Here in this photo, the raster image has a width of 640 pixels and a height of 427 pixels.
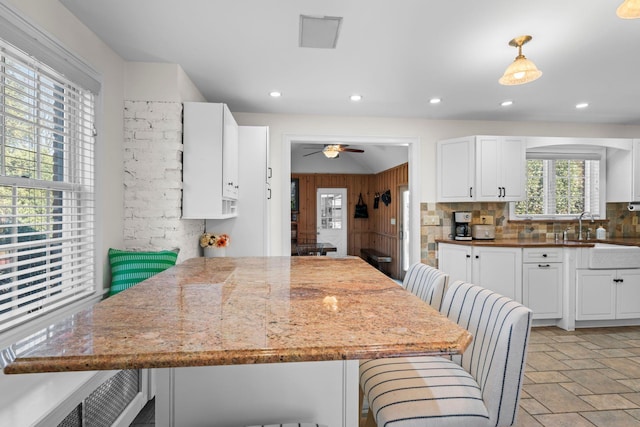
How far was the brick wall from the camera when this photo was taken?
2754 millimetres

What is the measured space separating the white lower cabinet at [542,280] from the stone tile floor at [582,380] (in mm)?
296

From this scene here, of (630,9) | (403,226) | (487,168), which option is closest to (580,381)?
(487,168)

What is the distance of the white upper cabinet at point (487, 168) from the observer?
4293 mm

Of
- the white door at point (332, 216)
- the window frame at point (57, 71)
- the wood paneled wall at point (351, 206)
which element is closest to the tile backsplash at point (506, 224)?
the window frame at point (57, 71)

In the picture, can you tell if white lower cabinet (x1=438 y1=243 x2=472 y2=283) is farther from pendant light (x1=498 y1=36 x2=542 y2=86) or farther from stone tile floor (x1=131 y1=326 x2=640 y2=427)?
pendant light (x1=498 y1=36 x2=542 y2=86)

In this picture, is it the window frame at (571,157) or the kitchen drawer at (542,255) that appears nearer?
the kitchen drawer at (542,255)

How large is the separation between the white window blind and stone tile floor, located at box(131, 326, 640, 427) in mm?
962

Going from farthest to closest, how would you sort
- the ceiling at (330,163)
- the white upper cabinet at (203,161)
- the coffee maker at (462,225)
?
1. the ceiling at (330,163)
2. the coffee maker at (462,225)
3. the white upper cabinet at (203,161)

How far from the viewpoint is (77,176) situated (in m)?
2.24

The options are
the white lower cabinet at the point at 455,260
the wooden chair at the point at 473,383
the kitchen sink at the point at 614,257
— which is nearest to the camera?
the wooden chair at the point at 473,383

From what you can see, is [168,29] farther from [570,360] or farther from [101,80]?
[570,360]

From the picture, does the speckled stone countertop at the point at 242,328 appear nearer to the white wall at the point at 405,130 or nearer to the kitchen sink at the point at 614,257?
the white wall at the point at 405,130

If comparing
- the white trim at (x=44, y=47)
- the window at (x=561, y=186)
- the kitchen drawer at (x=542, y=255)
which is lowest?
the kitchen drawer at (x=542, y=255)

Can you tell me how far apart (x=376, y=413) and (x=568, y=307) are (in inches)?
144
